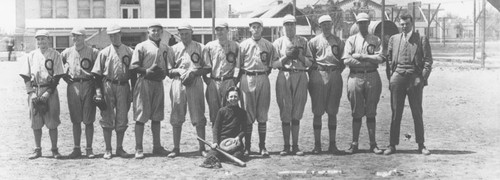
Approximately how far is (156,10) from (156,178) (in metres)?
41.9

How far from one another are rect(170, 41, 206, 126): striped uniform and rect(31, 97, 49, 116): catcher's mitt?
5.84 ft

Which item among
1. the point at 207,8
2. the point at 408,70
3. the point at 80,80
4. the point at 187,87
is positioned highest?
the point at 207,8

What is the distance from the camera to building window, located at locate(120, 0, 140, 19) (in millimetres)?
47312

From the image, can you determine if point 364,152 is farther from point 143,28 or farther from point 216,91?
point 143,28

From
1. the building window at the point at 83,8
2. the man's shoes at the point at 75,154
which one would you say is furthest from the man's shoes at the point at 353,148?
the building window at the point at 83,8

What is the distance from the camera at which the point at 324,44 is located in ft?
28.1

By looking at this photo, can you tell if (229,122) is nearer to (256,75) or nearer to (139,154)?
(256,75)

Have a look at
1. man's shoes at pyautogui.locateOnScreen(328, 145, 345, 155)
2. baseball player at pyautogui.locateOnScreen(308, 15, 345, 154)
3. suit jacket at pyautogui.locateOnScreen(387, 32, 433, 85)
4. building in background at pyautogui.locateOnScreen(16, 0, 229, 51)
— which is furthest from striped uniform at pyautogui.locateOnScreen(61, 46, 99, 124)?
building in background at pyautogui.locateOnScreen(16, 0, 229, 51)

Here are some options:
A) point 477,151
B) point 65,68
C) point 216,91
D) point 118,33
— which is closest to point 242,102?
point 216,91

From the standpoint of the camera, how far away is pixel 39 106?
8070 mm

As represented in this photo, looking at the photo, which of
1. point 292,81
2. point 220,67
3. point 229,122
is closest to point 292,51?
point 292,81

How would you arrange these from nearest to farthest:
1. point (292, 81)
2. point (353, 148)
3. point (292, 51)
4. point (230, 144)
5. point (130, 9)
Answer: point (230, 144) → point (292, 51) → point (292, 81) → point (353, 148) → point (130, 9)

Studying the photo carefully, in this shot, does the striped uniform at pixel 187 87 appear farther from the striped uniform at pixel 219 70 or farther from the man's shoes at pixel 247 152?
the man's shoes at pixel 247 152

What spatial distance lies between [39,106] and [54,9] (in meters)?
41.1
